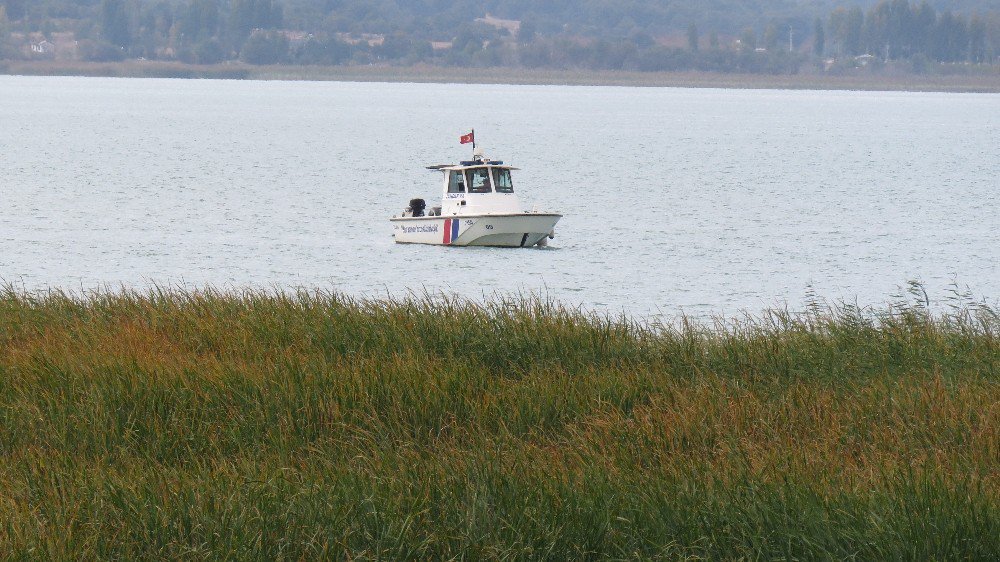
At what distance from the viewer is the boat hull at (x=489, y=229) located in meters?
35.6

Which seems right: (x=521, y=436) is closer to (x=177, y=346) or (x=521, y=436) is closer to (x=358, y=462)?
(x=358, y=462)

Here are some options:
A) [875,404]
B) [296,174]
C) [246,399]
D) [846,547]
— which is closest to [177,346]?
[246,399]

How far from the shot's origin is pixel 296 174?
7419 cm

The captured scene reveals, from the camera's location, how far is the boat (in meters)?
35.2

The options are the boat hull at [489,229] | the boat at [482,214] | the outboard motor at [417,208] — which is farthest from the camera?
the outboard motor at [417,208]

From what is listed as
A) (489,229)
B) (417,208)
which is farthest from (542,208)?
(489,229)

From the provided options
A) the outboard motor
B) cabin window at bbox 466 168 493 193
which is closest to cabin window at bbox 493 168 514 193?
cabin window at bbox 466 168 493 193

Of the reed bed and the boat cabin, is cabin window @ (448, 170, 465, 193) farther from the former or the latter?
the reed bed

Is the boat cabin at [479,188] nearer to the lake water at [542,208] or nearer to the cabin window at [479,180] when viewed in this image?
the cabin window at [479,180]

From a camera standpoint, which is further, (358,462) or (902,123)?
(902,123)

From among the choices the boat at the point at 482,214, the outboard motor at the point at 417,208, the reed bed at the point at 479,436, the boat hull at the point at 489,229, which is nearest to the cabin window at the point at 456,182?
the boat at the point at 482,214

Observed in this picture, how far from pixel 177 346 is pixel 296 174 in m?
62.7

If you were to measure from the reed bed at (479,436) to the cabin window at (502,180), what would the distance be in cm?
2137

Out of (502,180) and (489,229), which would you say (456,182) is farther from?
(489,229)
